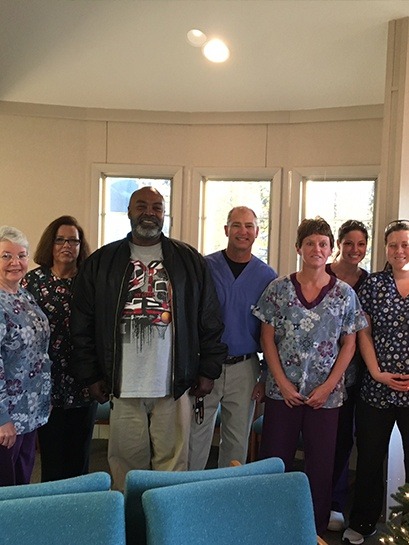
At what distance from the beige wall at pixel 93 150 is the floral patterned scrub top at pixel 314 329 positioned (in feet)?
4.64

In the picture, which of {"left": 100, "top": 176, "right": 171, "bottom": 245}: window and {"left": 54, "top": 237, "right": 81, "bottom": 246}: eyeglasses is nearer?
{"left": 54, "top": 237, "right": 81, "bottom": 246}: eyeglasses

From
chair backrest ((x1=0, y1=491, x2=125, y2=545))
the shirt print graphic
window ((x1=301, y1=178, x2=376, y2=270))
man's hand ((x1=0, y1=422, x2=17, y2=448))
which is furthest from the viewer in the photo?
window ((x1=301, y1=178, x2=376, y2=270))

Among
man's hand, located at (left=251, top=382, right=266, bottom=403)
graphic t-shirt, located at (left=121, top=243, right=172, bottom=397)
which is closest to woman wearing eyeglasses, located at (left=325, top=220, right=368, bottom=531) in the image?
man's hand, located at (left=251, top=382, right=266, bottom=403)

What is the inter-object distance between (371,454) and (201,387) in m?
0.83

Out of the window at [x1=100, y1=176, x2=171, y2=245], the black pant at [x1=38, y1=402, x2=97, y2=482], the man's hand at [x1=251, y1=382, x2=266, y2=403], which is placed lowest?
the black pant at [x1=38, y1=402, x2=97, y2=482]

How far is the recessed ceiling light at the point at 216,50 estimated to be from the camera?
125 inches

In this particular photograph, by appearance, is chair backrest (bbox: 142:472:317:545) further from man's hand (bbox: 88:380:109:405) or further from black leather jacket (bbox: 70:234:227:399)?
man's hand (bbox: 88:380:109:405)

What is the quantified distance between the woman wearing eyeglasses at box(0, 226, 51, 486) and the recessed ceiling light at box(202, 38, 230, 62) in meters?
1.68

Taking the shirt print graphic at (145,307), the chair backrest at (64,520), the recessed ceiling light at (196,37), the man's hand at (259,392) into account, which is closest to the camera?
the chair backrest at (64,520)

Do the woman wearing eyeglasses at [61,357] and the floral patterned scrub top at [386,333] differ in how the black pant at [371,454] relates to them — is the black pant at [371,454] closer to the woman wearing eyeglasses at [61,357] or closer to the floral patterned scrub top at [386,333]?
the floral patterned scrub top at [386,333]

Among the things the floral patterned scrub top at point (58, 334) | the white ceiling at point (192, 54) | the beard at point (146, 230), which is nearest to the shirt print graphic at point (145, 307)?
the beard at point (146, 230)

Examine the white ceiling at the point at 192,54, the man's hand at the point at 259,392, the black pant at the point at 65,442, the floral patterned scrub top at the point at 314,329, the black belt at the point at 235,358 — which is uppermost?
the white ceiling at the point at 192,54

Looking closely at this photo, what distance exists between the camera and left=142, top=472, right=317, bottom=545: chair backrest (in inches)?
56.1

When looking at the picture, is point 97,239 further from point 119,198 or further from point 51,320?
point 51,320
